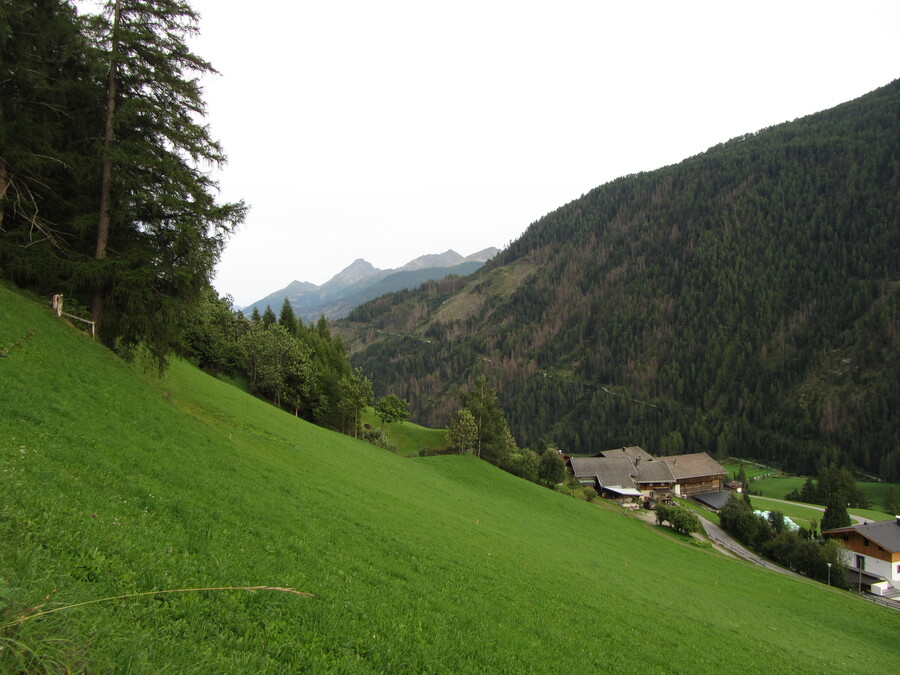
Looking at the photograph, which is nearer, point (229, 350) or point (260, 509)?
point (260, 509)

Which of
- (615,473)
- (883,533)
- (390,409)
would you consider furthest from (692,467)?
(390,409)

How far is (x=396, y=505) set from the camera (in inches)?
789

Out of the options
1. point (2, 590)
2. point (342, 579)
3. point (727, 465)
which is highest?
point (2, 590)

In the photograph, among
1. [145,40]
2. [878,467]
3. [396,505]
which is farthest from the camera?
[878,467]

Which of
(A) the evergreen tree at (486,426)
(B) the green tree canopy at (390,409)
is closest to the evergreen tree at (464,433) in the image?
(A) the evergreen tree at (486,426)

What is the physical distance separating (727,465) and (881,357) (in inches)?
2932

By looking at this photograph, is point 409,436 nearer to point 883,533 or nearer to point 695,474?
point 695,474

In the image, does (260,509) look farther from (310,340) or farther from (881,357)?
(881,357)

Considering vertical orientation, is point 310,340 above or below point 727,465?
above

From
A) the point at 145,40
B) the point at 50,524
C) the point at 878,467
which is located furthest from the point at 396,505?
the point at 878,467

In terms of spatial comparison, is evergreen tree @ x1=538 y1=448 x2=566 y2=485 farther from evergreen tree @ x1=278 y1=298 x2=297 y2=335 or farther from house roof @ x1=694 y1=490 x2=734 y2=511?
evergreen tree @ x1=278 y1=298 x2=297 y2=335

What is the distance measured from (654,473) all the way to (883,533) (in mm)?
31957

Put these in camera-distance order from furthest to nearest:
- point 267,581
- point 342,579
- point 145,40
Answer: point 145,40
point 342,579
point 267,581

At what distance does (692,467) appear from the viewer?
3477 inches
